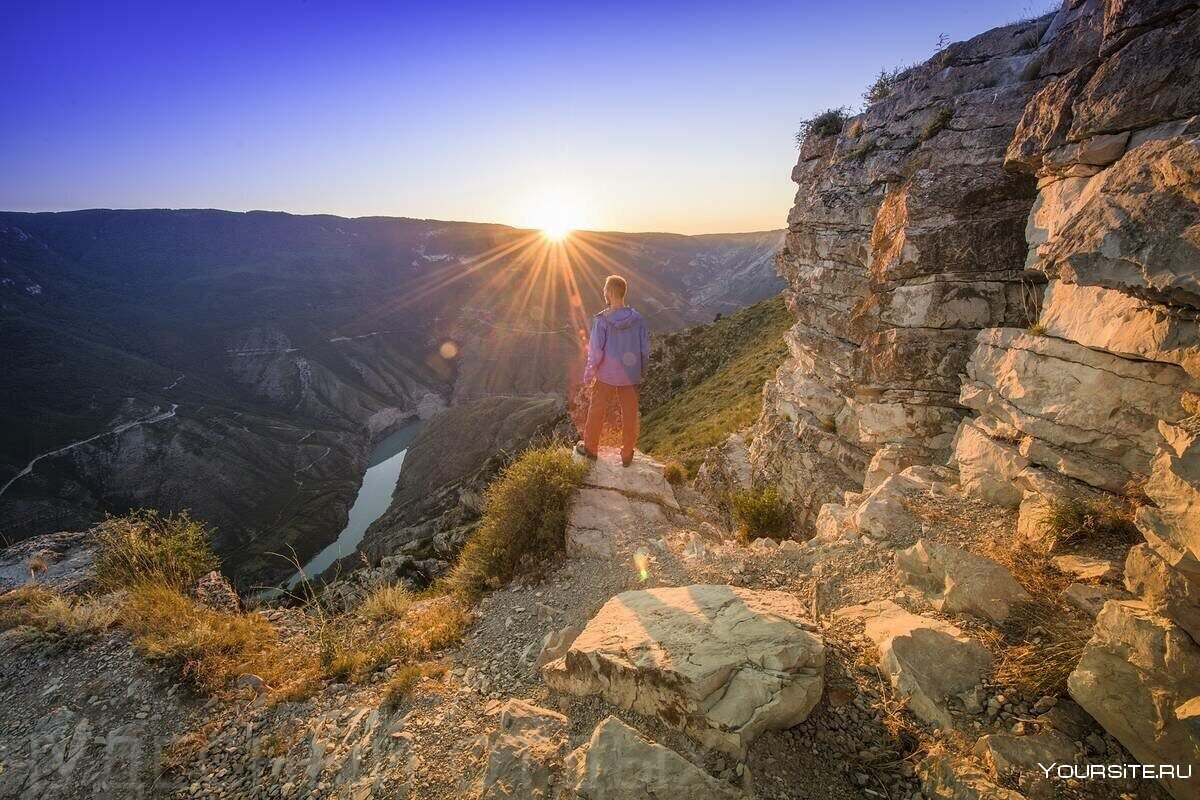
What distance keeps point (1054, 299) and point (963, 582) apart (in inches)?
125

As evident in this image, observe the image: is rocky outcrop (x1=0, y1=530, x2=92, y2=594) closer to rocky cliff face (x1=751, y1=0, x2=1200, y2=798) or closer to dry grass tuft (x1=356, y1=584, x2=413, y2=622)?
dry grass tuft (x1=356, y1=584, x2=413, y2=622)

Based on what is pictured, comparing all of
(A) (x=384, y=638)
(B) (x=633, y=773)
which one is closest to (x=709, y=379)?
(A) (x=384, y=638)

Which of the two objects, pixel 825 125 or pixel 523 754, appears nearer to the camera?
pixel 523 754

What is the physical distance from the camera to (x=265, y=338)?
87688 millimetres

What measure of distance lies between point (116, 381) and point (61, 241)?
108m

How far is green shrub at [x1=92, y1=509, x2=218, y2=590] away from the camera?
18.0 ft

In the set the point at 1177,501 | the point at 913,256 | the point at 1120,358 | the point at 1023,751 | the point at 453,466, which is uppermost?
the point at 913,256

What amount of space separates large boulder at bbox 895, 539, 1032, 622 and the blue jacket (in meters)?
3.64

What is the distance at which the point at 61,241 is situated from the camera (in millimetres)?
128625

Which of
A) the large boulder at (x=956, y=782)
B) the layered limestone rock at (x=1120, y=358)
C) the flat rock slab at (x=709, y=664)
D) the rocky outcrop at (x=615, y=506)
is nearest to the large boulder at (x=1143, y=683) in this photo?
the layered limestone rock at (x=1120, y=358)

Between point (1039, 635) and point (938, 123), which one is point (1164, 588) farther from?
point (938, 123)

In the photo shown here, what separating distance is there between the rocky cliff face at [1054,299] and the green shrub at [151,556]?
7787mm

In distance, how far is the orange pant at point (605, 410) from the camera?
665cm

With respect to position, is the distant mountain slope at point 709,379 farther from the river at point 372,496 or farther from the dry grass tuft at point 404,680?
the river at point 372,496
